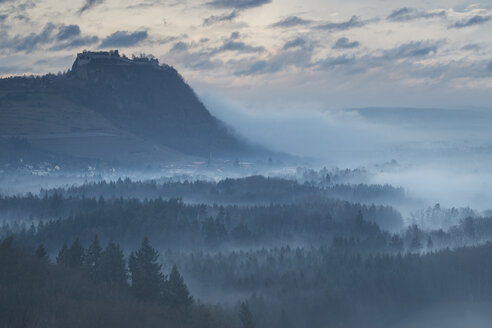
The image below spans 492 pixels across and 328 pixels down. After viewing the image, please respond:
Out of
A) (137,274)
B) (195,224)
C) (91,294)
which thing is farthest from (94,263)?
(195,224)

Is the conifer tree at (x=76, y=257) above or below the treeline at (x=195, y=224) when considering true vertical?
above

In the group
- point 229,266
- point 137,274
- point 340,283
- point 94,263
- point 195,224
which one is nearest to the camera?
point 137,274

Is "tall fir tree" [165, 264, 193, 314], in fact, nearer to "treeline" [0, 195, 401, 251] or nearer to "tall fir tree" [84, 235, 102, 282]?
"tall fir tree" [84, 235, 102, 282]

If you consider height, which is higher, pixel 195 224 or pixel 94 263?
pixel 94 263

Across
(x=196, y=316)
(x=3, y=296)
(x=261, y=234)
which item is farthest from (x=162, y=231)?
(x=3, y=296)

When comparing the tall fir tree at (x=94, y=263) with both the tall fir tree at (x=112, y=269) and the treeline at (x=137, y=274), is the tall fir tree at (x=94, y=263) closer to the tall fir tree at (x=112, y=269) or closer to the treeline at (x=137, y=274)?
the treeline at (x=137, y=274)

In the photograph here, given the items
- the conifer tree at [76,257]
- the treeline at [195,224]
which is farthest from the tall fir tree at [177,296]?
the treeline at [195,224]

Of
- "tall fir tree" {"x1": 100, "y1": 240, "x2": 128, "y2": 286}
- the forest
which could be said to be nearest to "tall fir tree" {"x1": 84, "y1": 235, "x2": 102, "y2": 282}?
the forest

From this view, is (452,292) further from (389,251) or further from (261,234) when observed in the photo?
(261,234)

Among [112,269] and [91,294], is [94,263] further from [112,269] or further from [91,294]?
[91,294]
